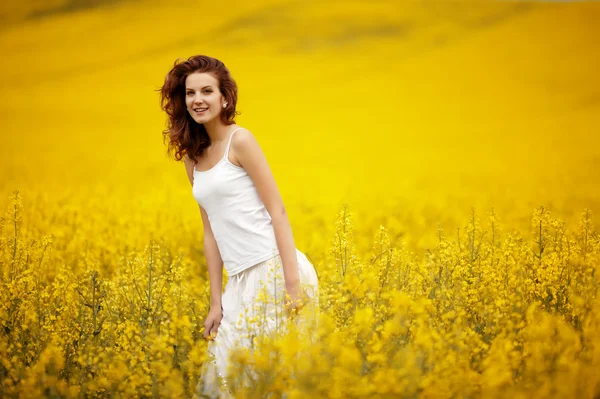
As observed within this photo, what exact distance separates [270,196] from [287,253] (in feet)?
0.66

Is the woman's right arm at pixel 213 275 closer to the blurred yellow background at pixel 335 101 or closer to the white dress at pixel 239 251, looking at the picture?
the white dress at pixel 239 251

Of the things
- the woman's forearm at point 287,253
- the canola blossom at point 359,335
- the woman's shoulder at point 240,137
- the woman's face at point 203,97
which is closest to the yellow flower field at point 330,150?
the canola blossom at point 359,335

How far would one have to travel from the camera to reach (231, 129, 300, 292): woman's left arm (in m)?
2.37

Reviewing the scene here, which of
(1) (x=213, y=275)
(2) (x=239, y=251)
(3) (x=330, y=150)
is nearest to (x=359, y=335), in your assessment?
(2) (x=239, y=251)

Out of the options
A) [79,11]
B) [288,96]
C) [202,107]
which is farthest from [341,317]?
[288,96]

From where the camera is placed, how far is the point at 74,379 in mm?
2221

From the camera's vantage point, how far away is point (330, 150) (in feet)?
25.1

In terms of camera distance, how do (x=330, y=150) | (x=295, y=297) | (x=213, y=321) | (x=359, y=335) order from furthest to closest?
(x=330, y=150), (x=213, y=321), (x=295, y=297), (x=359, y=335)

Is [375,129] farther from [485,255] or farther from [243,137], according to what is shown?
[243,137]

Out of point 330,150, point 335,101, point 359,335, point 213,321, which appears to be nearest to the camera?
point 359,335

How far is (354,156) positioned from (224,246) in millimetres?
5062

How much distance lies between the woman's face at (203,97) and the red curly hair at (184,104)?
0.02m

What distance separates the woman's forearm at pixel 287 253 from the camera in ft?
7.80

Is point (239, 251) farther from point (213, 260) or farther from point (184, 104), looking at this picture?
point (184, 104)
